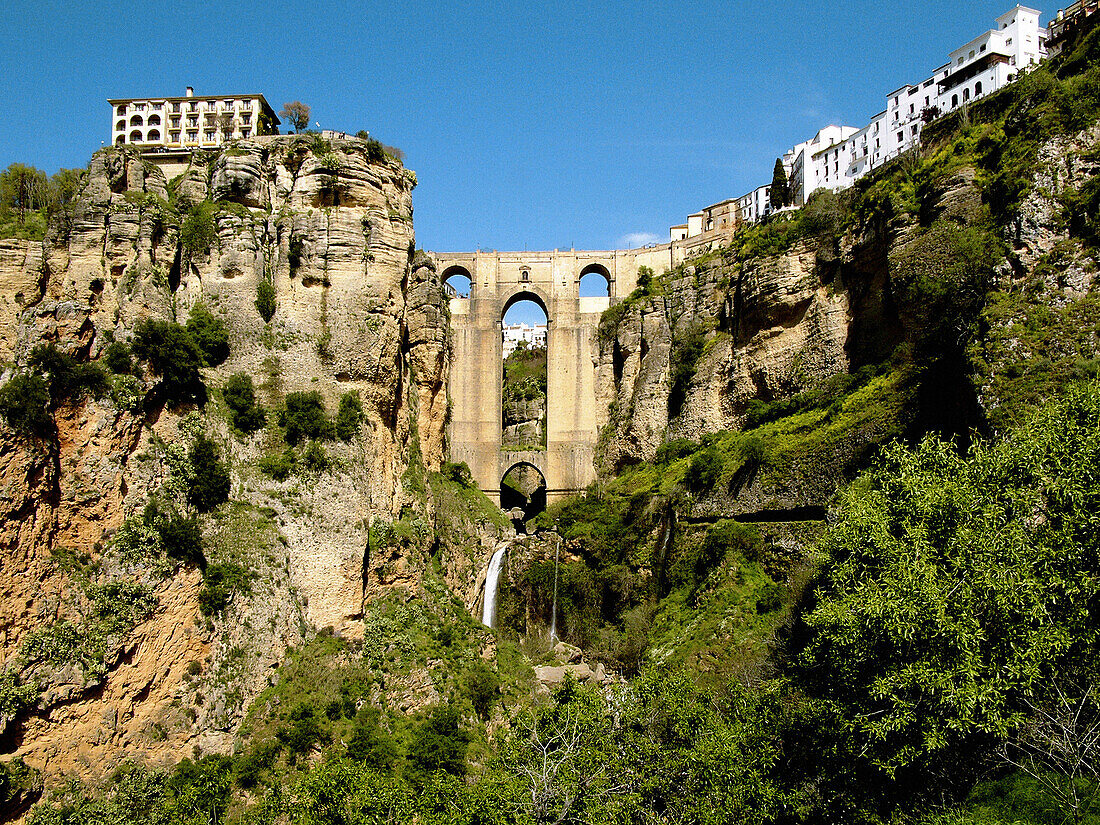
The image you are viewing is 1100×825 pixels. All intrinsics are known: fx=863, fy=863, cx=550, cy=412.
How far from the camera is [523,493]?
191ft

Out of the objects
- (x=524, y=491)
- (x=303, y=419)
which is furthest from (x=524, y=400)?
(x=303, y=419)

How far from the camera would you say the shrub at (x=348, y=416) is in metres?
31.3

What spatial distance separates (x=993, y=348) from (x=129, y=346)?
25985mm

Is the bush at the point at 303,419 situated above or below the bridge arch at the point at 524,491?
above

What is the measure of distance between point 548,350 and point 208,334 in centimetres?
2482

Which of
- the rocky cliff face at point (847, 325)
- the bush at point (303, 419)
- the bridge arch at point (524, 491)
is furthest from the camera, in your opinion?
the bridge arch at point (524, 491)

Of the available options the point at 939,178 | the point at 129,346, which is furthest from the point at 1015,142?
the point at 129,346

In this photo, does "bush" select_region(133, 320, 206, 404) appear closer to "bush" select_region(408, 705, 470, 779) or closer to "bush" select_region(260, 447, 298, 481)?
"bush" select_region(260, 447, 298, 481)

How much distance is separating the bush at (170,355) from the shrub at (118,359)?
1.62ft

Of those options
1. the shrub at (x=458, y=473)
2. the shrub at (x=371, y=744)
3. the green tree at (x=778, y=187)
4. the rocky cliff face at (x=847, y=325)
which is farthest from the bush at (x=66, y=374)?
the green tree at (x=778, y=187)

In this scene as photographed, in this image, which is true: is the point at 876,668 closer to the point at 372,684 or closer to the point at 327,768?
the point at 327,768

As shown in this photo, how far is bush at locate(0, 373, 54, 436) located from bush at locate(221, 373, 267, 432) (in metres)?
6.35

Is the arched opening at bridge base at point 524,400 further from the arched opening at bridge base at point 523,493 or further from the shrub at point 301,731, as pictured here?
the shrub at point 301,731

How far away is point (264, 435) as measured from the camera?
30172mm
